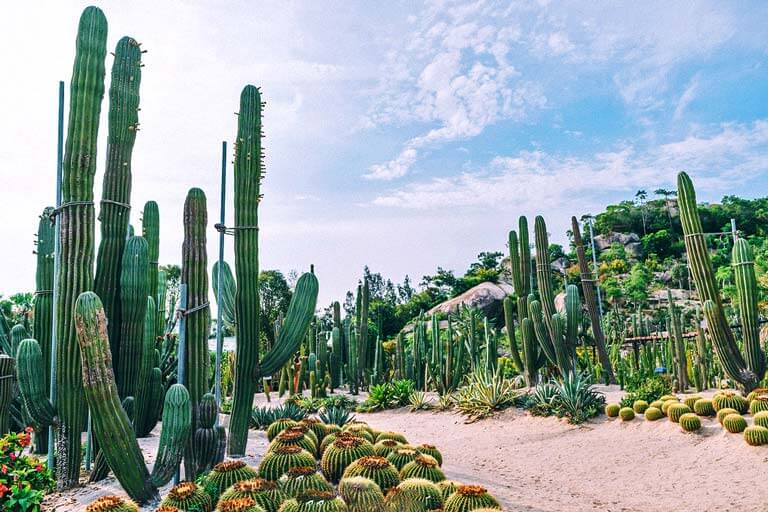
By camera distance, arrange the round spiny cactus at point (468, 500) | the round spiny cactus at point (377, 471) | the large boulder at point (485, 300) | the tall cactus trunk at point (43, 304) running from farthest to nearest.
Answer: the large boulder at point (485, 300) < the tall cactus trunk at point (43, 304) < the round spiny cactus at point (377, 471) < the round spiny cactus at point (468, 500)

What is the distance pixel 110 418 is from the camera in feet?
15.8

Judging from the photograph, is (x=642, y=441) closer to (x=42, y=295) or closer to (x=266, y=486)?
(x=266, y=486)

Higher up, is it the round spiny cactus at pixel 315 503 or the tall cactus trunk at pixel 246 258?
the tall cactus trunk at pixel 246 258

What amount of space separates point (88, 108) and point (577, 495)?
7.11m

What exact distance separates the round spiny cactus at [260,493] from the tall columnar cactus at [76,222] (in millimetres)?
2196

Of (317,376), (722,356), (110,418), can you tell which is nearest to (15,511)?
(110,418)

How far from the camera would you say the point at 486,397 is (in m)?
11.8

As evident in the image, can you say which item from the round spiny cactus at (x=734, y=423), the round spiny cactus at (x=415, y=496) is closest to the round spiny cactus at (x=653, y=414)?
the round spiny cactus at (x=734, y=423)

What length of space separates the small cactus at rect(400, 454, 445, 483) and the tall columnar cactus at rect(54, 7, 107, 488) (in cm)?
327

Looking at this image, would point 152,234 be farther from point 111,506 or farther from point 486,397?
point 486,397

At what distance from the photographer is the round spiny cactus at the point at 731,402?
866 centimetres

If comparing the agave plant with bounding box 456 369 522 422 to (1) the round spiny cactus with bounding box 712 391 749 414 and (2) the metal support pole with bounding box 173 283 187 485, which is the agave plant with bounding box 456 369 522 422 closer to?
(1) the round spiny cactus with bounding box 712 391 749 414

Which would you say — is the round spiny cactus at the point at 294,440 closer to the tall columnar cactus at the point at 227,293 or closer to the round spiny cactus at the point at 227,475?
the round spiny cactus at the point at 227,475

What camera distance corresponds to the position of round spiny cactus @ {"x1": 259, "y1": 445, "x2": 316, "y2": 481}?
507cm
